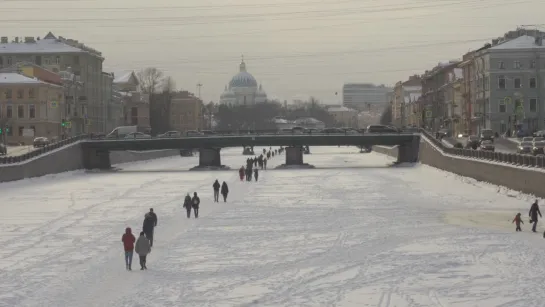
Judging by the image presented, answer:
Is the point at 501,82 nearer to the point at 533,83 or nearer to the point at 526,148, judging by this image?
the point at 533,83

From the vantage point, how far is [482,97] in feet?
398

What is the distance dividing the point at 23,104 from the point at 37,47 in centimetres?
2383

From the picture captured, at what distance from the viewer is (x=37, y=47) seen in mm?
143125

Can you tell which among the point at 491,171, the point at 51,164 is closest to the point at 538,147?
the point at 491,171

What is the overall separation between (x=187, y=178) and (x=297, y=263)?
170 ft

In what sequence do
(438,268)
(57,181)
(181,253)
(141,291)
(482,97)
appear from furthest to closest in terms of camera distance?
(482,97), (57,181), (181,253), (438,268), (141,291)

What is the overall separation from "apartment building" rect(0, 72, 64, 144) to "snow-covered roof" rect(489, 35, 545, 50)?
4742 cm

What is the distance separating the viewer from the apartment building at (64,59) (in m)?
141

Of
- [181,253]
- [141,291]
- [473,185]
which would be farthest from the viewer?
[473,185]

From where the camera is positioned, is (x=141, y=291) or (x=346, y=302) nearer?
(x=346, y=302)

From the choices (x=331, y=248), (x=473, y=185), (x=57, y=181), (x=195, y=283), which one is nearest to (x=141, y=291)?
(x=195, y=283)

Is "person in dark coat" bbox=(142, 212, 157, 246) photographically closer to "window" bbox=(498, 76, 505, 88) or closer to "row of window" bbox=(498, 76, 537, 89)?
"row of window" bbox=(498, 76, 537, 89)

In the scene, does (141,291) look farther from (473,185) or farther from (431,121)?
(431,121)

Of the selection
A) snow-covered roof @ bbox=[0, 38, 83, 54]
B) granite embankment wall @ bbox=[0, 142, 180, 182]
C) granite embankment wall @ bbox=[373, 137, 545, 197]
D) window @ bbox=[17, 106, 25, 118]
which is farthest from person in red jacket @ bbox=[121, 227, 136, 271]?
snow-covered roof @ bbox=[0, 38, 83, 54]
